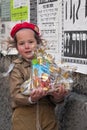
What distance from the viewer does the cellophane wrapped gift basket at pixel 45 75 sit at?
3.71 metres

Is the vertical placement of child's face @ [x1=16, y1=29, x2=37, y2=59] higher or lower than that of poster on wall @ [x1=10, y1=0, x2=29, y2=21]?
lower

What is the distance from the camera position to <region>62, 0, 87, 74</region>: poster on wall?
435 centimetres

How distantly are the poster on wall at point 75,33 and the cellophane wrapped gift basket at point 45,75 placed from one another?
0.58 metres

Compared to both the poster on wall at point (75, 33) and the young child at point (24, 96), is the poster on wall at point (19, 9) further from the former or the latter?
the young child at point (24, 96)

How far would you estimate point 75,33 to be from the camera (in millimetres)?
4500

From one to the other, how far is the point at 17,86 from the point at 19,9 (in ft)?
8.23

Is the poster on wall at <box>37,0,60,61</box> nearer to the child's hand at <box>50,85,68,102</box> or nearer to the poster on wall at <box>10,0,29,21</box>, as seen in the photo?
the poster on wall at <box>10,0,29,21</box>

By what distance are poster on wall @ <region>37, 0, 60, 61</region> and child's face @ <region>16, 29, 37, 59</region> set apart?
2.93ft

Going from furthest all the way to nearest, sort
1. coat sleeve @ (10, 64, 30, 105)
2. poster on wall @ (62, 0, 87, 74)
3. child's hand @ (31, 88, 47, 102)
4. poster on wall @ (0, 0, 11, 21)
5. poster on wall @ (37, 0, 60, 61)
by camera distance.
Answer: poster on wall @ (0, 0, 11, 21)
poster on wall @ (37, 0, 60, 61)
poster on wall @ (62, 0, 87, 74)
coat sleeve @ (10, 64, 30, 105)
child's hand @ (31, 88, 47, 102)

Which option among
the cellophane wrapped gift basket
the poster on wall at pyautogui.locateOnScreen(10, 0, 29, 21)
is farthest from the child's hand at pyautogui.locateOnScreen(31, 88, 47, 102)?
Result: the poster on wall at pyautogui.locateOnScreen(10, 0, 29, 21)

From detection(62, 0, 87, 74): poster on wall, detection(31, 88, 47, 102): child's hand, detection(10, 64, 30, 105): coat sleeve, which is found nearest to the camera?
detection(31, 88, 47, 102): child's hand

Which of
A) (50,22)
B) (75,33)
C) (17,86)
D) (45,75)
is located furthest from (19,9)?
(45,75)

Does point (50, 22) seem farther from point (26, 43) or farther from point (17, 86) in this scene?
point (17, 86)

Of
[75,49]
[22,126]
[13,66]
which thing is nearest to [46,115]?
[22,126]
